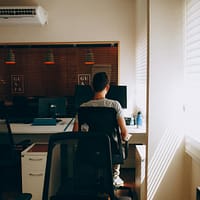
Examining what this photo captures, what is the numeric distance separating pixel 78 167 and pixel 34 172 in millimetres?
1626

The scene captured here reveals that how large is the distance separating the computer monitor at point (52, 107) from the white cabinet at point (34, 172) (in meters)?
1.02

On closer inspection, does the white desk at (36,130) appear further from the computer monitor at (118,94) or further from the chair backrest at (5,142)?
the computer monitor at (118,94)

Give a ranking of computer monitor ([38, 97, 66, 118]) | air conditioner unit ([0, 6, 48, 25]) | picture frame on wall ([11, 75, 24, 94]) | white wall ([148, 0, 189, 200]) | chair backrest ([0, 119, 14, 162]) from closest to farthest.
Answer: white wall ([148, 0, 189, 200]) → chair backrest ([0, 119, 14, 162]) → computer monitor ([38, 97, 66, 118]) → air conditioner unit ([0, 6, 48, 25]) → picture frame on wall ([11, 75, 24, 94])

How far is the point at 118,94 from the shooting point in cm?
396

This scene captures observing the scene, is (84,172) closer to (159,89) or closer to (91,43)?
(159,89)

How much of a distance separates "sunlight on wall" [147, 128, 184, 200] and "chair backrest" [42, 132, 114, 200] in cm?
104

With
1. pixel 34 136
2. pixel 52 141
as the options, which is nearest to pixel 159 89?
pixel 52 141

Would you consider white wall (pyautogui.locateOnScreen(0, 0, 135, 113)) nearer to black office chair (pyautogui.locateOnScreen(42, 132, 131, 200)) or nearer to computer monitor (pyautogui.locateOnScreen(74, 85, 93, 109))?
computer monitor (pyautogui.locateOnScreen(74, 85, 93, 109))

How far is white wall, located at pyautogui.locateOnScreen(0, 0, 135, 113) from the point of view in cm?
444

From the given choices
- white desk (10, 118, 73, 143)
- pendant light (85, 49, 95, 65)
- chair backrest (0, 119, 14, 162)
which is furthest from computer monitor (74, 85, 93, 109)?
chair backrest (0, 119, 14, 162)

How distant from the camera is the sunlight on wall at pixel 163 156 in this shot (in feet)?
8.48

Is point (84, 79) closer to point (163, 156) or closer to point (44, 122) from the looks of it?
point (44, 122)

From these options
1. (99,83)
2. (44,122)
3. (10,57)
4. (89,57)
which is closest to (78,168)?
(99,83)

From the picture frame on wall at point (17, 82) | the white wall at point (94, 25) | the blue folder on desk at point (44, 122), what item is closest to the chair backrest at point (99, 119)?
the blue folder on desk at point (44, 122)
